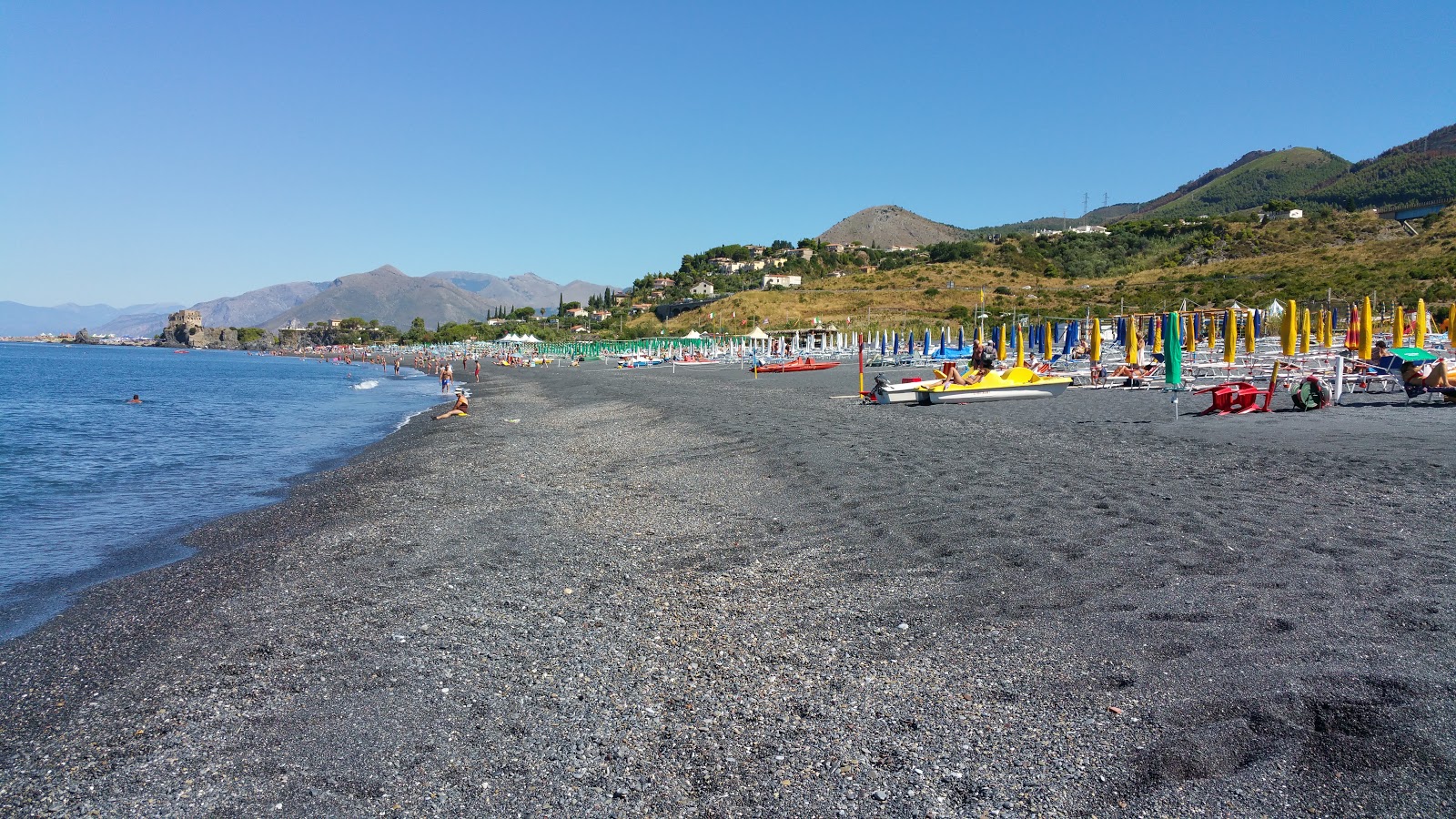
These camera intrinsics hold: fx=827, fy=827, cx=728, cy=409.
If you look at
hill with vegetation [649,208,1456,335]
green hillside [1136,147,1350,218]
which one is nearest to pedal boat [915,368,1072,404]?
hill with vegetation [649,208,1456,335]

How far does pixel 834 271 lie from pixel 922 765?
12678cm

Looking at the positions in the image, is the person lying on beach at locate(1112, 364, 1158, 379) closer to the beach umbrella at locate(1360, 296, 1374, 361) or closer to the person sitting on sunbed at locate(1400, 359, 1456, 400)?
the beach umbrella at locate(1360, 296, 1374, 361)

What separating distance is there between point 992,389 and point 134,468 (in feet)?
55.4

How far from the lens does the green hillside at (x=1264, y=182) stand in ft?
448

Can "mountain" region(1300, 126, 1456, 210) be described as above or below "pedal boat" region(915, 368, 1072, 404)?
above

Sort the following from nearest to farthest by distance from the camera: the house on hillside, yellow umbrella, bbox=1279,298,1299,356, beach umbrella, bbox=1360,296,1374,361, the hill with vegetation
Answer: yellow umbrella, bbox=1279,298,1299,356 < beach umbrella, bbox=1360,296,1374,361 < the hill with vegetation < the house on hillside

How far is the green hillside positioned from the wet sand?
141 metres

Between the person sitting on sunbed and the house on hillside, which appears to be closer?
the person sitting on sunbed

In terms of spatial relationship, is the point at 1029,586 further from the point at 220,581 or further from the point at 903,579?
the point at 220,581

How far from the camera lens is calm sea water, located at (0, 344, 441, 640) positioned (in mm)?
8156

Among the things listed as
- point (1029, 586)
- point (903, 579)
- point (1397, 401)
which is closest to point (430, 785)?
point (903, 579)

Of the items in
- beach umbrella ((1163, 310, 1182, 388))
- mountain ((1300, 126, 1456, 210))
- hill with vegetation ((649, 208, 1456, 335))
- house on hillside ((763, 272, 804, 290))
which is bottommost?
beach umbrella ((1163, 310, 1182, 388))

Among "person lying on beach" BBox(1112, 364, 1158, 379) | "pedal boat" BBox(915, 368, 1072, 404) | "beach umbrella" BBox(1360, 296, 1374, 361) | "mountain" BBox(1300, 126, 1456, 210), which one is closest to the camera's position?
"pedal boat" BBox(915, 368, 1072, 404)

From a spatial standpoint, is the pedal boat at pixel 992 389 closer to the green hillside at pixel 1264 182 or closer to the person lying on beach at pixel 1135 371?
the person lying on beach at pixel 1135 371
